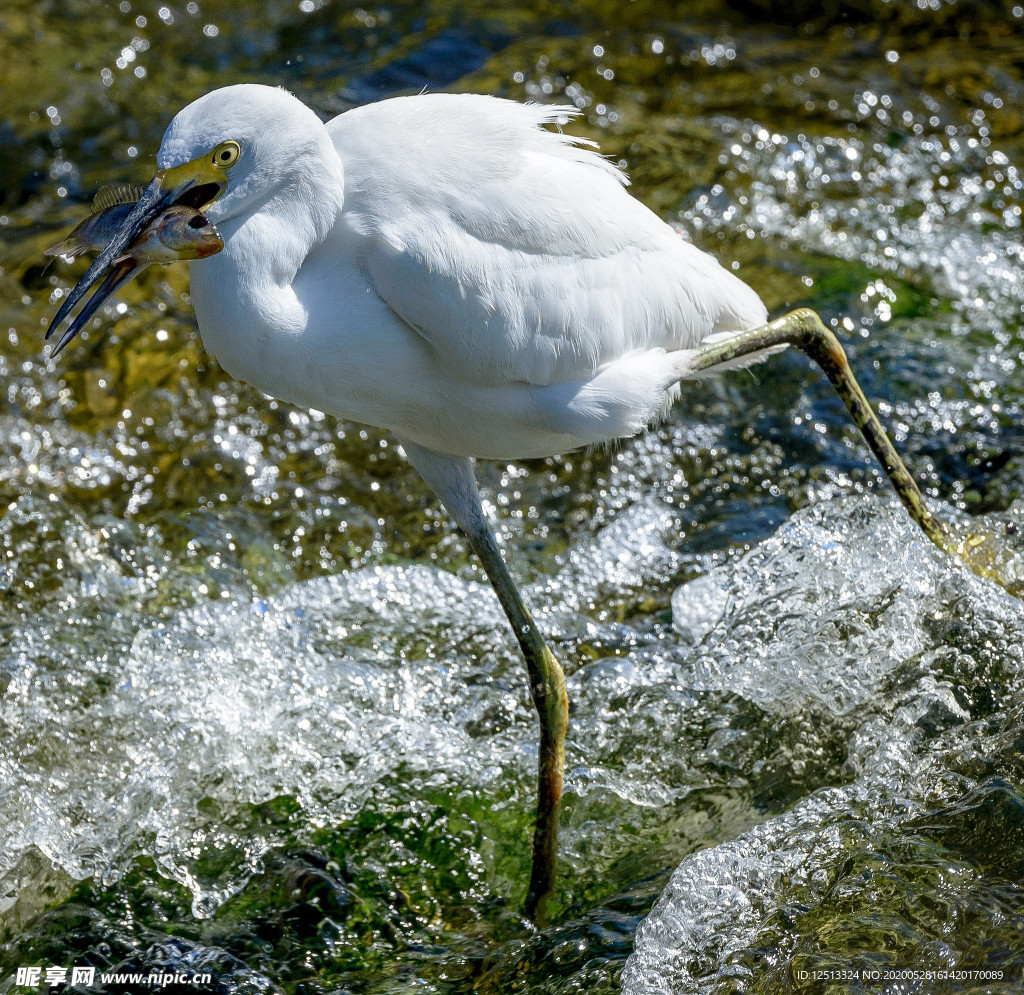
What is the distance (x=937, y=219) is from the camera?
18.7ft

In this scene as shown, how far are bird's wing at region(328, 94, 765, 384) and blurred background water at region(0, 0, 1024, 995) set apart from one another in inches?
39.2

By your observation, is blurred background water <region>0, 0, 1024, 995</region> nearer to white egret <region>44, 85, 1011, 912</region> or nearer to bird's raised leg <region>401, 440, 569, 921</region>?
bird's raised leg <region>401, 440, 569, 921</region>

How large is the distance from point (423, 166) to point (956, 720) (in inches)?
88.1

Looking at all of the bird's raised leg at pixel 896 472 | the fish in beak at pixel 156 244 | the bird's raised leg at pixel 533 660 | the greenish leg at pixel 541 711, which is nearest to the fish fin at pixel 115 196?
the fish in beak at pixel 156 244

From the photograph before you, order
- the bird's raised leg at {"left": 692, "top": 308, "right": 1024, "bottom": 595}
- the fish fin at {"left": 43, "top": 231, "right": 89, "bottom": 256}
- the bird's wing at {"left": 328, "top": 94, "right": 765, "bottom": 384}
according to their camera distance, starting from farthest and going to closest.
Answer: the bird's raised leg at {"left": 692, "top": 308, "right": 1024, "bottom": 595} < the bird's wing at {"left": 328, "top": 94, "right": 765, "bottom": 384} < the fish fin at {"left": 43, "top": 231, "right": 89, "bottom": 256}

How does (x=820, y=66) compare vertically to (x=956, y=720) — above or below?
above

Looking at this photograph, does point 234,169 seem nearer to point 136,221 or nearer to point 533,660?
point 136,221

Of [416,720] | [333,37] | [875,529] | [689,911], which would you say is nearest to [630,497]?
[875,529]

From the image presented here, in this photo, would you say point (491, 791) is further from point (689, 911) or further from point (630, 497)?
point (630, 497)

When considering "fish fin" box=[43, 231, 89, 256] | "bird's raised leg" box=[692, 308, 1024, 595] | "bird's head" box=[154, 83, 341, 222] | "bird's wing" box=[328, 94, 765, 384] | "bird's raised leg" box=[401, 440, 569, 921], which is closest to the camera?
"bird's head" box=[154, 83, 341, 222]

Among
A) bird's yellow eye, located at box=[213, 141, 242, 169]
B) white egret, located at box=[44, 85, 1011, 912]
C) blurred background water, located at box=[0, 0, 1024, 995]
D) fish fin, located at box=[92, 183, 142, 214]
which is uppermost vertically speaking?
bird's yellow eye, located at box=[213, 141, 242, 169]

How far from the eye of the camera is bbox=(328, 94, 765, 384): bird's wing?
105 inches

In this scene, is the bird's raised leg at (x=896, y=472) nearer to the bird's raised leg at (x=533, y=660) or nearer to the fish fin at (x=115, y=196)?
the bird's raised leg at (x=533, y=660)

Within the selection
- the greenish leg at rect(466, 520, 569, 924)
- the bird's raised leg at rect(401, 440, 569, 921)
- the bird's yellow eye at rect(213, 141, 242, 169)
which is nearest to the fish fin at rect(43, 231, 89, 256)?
the bird's yellow eye at rect(213, 141, 242, 169)
